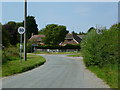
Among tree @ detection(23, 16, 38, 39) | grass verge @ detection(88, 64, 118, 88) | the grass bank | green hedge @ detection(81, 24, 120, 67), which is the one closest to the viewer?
grass verge @ detection(88, 64, 118, 88)

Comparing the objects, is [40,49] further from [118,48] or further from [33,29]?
[118,48]

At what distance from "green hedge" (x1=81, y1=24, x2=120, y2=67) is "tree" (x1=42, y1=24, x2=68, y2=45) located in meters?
64.1

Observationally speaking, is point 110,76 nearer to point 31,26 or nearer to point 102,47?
point 102,47

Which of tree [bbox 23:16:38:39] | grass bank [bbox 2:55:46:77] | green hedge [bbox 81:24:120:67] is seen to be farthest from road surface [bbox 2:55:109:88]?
tree [bbox 23:16:38:39]

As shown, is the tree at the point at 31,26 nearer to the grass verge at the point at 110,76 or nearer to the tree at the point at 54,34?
the tree at the point at 54,34

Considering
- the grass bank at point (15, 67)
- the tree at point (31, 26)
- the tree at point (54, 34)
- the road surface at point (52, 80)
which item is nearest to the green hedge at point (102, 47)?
the road surface at point (52, 80)

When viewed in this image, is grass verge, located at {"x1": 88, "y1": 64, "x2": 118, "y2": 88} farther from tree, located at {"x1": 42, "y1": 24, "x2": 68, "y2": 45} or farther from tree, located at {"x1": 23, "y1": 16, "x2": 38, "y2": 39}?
tree, located at {"x1": 23, "y1": 16, "x2": 38, "y2": 39}

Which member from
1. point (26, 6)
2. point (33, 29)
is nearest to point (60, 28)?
point (33, 29)

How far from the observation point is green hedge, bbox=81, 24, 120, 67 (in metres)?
19.7

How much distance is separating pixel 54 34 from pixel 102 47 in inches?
2620

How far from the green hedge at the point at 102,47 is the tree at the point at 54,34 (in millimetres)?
64091

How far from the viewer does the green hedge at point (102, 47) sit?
19688mm

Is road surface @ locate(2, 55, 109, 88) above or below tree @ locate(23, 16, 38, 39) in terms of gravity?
below

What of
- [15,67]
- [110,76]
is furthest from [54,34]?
[110,76]
